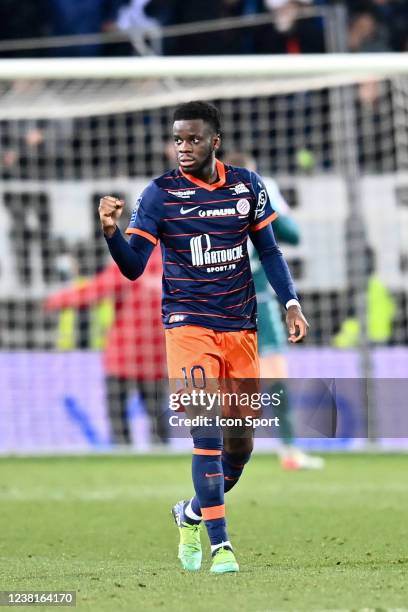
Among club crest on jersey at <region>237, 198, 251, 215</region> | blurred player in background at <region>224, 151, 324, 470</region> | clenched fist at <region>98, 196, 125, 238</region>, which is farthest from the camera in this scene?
blurred player in background at <region>224, 151, 324, 470</region>

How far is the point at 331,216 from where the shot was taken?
13.1 m

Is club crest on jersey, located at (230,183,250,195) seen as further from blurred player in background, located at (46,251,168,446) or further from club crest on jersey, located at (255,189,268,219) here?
blurred player in background, located at (46,251,168,446)

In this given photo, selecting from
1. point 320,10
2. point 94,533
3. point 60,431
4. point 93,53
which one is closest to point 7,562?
point 94,533

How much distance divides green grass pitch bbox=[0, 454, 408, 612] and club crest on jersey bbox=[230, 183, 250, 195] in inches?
61.2

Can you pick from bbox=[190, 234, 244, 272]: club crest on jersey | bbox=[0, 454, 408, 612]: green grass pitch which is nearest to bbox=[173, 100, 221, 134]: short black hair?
bbox=[190, 234, 244, 272]: club crest on jersey

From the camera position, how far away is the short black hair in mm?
5625

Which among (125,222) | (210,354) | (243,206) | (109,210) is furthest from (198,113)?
(125,222)

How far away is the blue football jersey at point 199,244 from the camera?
5.64 m

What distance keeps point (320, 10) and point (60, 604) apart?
36.1 feet

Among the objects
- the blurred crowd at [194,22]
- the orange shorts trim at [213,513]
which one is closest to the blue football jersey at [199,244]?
the orange shorts trim at [213,513]

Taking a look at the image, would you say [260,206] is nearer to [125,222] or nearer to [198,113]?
[198,113]

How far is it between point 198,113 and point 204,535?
7.80ft

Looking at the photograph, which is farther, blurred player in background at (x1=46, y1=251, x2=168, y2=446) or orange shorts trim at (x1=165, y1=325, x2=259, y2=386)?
blurred player in background at (x1=46, y1=251, x2=168, y2=446)

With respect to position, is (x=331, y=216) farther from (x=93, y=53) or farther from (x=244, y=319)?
(x=244, y=319)
